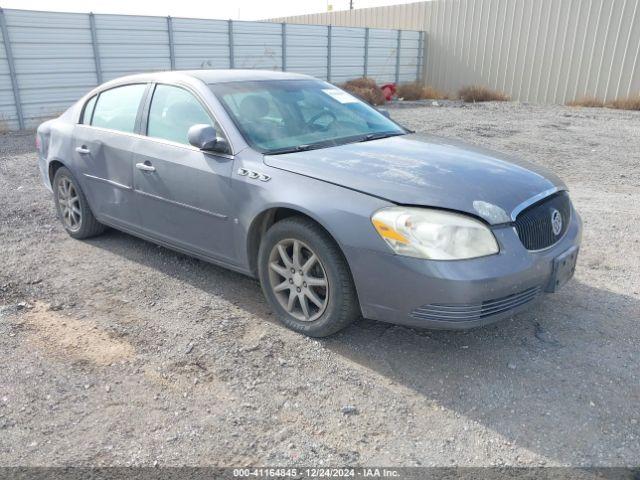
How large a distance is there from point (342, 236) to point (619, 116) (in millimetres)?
14653

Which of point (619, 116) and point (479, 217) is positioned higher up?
point (479, 217)

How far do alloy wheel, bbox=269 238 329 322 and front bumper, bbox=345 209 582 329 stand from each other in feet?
1.06

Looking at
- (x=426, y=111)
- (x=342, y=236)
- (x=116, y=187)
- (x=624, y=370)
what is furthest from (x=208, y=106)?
(x=426, y=111)

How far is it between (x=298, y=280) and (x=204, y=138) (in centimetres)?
114

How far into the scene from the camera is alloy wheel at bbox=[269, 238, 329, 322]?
3.32 meters

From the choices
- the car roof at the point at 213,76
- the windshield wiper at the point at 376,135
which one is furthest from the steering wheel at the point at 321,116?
the car roof at the point at 213,76

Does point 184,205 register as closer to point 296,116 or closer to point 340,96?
point 296,116

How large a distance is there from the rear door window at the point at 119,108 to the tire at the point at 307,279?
1830 millimetres

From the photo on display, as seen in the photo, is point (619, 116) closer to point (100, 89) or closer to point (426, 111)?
point (426, 111)

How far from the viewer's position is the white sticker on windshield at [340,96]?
4523 mm

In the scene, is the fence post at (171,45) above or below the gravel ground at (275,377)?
above

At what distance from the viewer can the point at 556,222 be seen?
10.9 feet

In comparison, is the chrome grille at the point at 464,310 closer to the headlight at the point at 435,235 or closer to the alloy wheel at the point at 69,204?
the headlight at the point at 435,235

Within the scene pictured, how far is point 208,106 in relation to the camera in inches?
153
